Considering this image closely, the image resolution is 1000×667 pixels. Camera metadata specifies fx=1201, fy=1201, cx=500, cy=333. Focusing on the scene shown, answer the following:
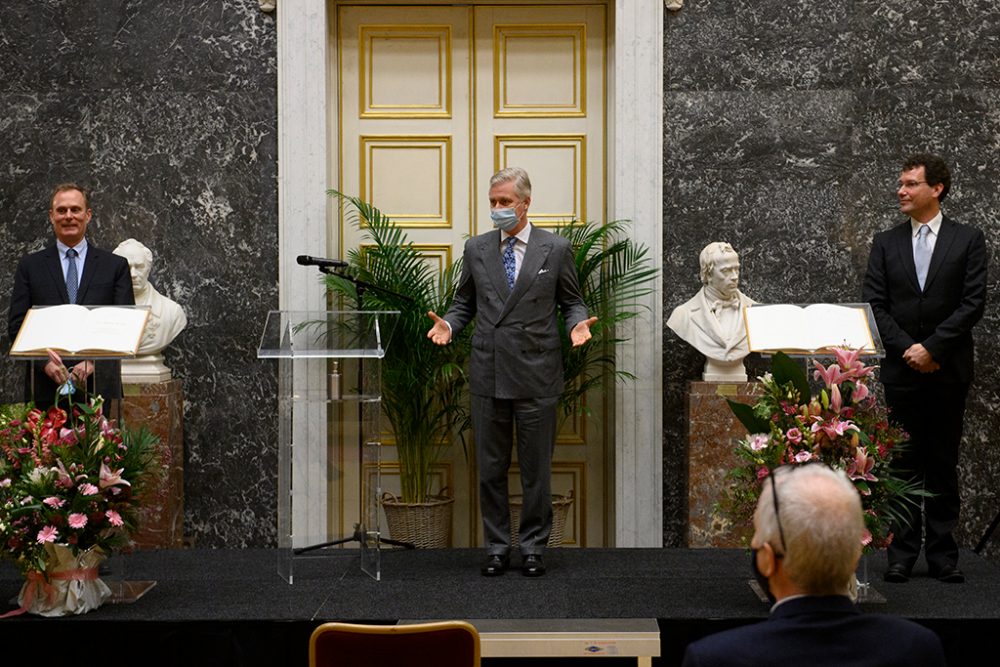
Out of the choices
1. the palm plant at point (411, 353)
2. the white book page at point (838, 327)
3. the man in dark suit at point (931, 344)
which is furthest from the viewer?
the palm plant at point (411, 353)

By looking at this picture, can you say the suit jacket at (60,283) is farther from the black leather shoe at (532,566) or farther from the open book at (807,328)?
the open book at (807,328)

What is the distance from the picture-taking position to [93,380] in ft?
16.1

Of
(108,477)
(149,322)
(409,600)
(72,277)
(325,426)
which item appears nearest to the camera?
(108,477)

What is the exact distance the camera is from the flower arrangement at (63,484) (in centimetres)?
435

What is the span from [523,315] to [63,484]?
6.67 ft

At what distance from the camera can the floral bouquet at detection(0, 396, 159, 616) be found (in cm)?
435

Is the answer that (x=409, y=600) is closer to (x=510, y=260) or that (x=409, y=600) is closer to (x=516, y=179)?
(x=510, y=260)

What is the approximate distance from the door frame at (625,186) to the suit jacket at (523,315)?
1093mm

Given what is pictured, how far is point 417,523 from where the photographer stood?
20.0 ft

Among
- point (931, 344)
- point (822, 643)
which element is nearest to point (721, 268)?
point (931, 344)

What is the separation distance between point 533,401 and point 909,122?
272cm

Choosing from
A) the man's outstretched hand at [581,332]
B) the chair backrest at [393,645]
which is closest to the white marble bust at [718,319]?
the man's outstretched hand at [581,332]

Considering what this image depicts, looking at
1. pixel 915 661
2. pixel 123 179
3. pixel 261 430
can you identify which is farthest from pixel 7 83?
pixel 915 661

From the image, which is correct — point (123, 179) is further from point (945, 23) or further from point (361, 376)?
point (945, 23)
